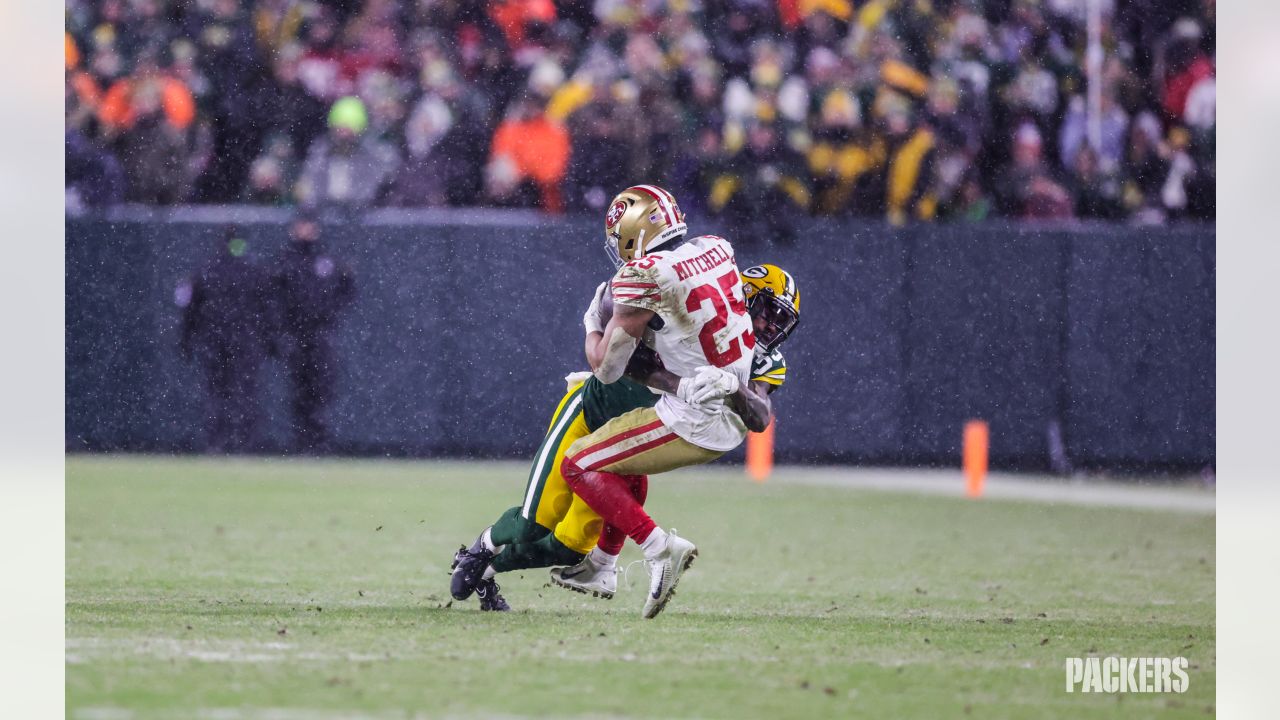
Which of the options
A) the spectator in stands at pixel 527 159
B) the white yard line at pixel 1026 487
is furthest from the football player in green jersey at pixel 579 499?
the spectator in stands at pixel 527 159

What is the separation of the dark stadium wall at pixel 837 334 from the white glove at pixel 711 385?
533 centimetres

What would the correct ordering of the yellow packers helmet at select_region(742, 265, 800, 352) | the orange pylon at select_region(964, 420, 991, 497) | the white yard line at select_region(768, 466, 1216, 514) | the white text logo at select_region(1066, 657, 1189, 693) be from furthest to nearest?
the orange pylon at select_region(964, 420, 991, 497) < the white yard line at select_region(768, 466, 1216, 514) < the yellow packers helmet at select_region(742, 265, 800, 352) < the white text logo at select_region(1066, 657, 1189, 693)

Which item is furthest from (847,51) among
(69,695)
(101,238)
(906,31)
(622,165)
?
(69,695)

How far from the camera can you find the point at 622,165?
933cm

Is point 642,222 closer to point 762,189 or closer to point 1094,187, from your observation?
point 762,189

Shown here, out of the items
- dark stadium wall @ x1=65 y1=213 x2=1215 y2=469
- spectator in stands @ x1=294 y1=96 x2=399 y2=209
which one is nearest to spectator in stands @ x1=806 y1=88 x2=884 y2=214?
dark stadium wall @ x1=65 y1=213 x2=1215 y2=469

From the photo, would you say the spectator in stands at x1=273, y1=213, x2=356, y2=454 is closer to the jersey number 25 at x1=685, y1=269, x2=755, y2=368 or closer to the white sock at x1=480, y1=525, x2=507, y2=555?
the white sock at x1=480, y1=525, x2=507, y2=555

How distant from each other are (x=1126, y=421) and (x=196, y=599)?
6.32 meters

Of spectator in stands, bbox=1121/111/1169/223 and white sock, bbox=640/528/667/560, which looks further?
spectator in stands, bbox=1121/111/1169/223

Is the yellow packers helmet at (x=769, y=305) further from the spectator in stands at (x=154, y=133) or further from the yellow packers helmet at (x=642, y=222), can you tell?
the spectator in stands at (x=154, y=133)

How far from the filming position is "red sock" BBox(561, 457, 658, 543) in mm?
3947

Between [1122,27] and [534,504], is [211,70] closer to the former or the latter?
[1122,27]

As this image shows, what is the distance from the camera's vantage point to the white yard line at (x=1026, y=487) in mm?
8148

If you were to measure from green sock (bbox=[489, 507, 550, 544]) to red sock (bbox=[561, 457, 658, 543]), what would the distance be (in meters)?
0.18
